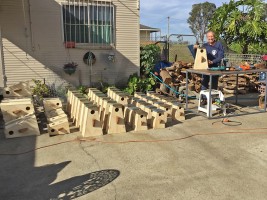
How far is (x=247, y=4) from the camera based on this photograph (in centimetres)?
1647

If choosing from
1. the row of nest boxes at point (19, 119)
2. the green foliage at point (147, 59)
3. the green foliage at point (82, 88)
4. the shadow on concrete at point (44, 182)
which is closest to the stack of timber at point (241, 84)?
the green foliage at point (147, 59)

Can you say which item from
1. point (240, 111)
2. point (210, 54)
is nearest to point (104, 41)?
point (210, 54)

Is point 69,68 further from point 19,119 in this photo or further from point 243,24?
point 243,24

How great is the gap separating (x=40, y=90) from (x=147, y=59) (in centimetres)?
400

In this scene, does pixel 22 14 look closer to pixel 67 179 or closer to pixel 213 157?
pixel 67 179

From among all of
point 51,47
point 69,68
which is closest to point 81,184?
point 69,68

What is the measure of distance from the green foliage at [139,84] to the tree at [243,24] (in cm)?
839

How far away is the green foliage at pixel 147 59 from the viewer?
10.8 meters

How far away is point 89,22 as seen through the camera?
32.4ft

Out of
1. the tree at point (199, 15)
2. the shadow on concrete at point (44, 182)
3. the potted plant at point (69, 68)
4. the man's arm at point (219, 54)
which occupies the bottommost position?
the shadow on concrete at point (44, 182)

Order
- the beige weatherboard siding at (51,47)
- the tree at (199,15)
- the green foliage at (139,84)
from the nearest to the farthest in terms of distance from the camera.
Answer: the beige weatherboard siding at (51,47), the green foliage at (139,84), the tree at (199,15)

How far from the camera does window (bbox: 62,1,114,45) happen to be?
376 inches

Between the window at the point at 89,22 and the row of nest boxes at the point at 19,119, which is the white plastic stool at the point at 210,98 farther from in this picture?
the window at the point at 89,22

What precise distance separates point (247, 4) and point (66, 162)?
608 inches
